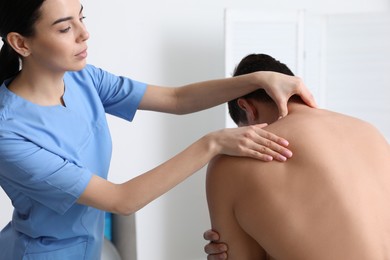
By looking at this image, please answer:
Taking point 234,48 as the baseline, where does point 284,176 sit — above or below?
below

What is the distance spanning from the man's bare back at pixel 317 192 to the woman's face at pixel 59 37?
0.41 m

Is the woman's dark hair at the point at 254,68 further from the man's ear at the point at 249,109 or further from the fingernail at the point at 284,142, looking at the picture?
the fingernail at the point at 284,142

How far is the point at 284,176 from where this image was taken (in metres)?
1.32

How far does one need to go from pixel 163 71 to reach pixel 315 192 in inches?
59.8

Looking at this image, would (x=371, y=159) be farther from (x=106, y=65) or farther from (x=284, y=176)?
(x=106, y=65)

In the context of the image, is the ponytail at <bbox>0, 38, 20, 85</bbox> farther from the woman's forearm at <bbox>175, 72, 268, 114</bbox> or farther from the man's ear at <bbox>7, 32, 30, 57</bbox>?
the woman's forearm at <bbox>175, 72, 268, 114</bbox>

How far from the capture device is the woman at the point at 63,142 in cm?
130

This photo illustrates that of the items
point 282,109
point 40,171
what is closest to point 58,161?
point 40,171

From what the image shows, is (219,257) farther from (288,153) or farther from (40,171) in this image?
(40,171)

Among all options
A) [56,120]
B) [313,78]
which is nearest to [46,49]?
[56,120]

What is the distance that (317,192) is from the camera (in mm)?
1303

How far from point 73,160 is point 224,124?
1475mm

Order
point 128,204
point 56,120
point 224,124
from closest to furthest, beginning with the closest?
1. point 128,204
2. point 56,120
3. point 224,124

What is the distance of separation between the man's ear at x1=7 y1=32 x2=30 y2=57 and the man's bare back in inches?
19.9
